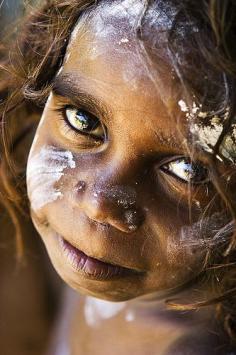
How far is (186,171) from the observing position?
2.70ft

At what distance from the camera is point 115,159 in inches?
31.7

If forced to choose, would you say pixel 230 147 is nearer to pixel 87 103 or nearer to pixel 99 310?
pixel 87 103

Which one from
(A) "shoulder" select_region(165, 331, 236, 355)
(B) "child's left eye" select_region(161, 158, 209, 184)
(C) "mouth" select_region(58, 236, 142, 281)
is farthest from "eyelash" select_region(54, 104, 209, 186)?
(A) "shoulder" select_region(165, 331, 236, 355)

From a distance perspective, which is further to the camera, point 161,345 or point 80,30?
point 161,345

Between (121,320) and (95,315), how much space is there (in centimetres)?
7

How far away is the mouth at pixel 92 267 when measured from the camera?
0.87 m

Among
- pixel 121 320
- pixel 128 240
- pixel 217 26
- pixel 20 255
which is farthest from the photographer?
pixel 20 255

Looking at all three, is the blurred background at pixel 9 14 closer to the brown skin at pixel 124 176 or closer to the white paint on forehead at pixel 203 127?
the brown skin at pixel 124 176

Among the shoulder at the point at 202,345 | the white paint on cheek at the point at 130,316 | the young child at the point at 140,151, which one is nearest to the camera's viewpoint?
the young child at the point at 140,151

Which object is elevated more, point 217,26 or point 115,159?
point 217,26

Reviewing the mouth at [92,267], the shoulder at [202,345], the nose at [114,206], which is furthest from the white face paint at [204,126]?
the shoulder at [202,345]

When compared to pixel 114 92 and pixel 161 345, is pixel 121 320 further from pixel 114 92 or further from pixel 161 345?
pixel 114 92

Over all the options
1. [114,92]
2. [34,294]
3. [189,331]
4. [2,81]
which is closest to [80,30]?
[114,92]

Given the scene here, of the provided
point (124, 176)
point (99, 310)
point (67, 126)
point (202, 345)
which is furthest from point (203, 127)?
point (99, 310)
